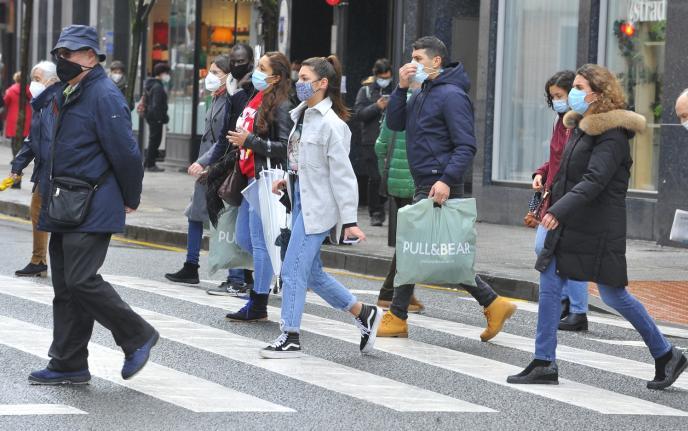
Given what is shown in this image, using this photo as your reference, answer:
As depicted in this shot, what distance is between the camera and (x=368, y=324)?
28.2 feet

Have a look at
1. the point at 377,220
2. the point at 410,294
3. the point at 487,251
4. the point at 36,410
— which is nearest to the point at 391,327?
the point at 410,294

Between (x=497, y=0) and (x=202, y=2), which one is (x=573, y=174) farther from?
(x=202, y=2)

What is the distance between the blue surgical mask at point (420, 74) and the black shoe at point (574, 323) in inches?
86.8

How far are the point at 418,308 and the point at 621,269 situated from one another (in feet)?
10.6

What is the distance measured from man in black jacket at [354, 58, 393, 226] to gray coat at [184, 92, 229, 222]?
5616 millimetres

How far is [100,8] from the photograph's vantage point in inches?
1304

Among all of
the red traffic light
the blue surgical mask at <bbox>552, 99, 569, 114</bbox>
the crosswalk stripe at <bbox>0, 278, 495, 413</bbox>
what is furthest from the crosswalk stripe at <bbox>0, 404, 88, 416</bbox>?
the red traffic light

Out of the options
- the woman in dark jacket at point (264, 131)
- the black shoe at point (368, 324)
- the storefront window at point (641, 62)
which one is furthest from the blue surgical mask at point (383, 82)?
the black shoe at point (368, 324)

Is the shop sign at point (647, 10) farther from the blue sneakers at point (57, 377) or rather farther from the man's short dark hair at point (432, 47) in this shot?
the blue sneakers at point (57, 377)

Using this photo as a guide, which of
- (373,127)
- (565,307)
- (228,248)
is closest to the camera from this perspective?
(565,307)

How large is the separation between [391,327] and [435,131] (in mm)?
1294

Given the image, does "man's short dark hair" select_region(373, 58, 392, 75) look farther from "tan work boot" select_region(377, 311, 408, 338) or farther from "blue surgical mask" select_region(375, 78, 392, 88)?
"tan work boot" select_region(377, 311, 408, 338)

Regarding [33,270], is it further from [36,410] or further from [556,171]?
[36,410]

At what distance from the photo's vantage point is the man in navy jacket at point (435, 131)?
8.97 metres
